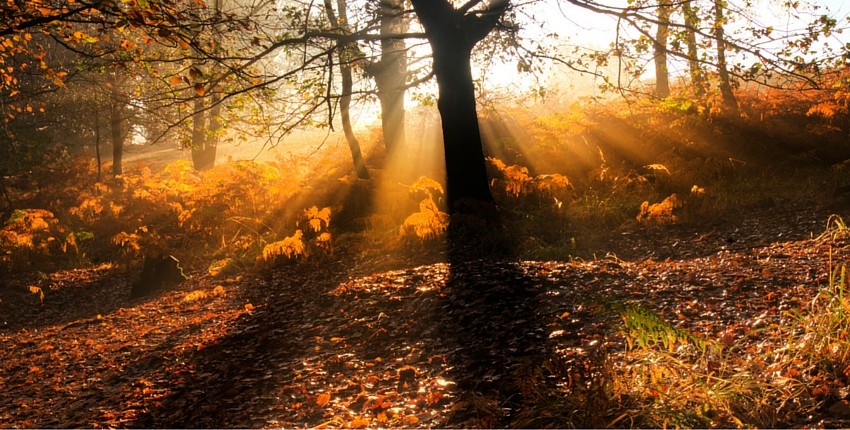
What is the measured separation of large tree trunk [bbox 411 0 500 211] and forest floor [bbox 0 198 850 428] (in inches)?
65.2

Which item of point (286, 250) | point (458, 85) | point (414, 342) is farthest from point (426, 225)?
point (414, 342)

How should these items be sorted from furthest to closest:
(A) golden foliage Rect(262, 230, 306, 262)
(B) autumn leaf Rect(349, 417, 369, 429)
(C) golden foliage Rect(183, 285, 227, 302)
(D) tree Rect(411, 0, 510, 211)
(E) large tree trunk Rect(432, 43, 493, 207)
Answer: (A) golden foliage Rect(262, 230, 306, 262), (E) large tree trunk Rect(432, 43, 493, 207), (D) tree Rect(411, 0, 510, 211), (C) golden foliage Rect(183, 285, 227, 302), (B) autumn leaf Rect(349, 417, 369, 429)

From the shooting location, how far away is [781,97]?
510 inches

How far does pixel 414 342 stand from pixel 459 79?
16.3ft

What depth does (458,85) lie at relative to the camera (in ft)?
27.4

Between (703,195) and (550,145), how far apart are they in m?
4.27

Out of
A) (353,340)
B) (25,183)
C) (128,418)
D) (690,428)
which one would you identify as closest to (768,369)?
(690,428)

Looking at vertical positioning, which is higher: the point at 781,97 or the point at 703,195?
the point at 781,97

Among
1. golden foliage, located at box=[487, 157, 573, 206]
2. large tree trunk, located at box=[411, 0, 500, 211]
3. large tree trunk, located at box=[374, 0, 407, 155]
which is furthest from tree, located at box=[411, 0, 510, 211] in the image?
large tree trunk, located at box=[374, 0, 407, 155]

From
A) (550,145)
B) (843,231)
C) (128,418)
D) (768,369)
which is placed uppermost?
(550,145)

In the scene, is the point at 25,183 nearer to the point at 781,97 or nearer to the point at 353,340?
the point at 353,340

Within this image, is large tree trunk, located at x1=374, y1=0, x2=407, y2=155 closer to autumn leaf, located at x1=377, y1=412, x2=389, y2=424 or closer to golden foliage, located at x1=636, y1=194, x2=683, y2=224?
golden foliage, located at x1=636, y1=194, x2=683, y2=224

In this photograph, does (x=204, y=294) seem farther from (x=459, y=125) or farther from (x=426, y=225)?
(x=459, y=125)

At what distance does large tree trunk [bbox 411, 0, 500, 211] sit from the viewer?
26.8 feet
